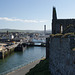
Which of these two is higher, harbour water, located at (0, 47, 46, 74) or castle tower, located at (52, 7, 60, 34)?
castle tower, located at (52, 7, 60, 34)

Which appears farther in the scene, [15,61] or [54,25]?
[15,61]

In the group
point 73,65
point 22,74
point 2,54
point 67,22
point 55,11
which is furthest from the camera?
point 2,54

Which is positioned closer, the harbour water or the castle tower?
the castle tower

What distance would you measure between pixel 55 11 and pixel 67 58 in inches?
504

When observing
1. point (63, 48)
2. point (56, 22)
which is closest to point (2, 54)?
point (56, 22)

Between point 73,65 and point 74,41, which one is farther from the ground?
point 74,41

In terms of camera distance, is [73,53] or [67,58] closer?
[73,53]

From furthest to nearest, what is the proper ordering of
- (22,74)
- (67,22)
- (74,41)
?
(22,74) < (67,22) < (74,41)

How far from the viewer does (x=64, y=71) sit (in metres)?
6.90

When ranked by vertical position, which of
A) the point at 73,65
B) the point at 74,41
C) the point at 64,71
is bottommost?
the point at 64,71

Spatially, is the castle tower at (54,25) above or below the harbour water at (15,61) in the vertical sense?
above

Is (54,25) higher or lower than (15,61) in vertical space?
higher

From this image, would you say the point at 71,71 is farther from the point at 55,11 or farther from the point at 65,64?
the point at 55,11

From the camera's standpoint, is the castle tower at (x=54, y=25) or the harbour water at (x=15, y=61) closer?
the castle tower at (x=54, y=25)
